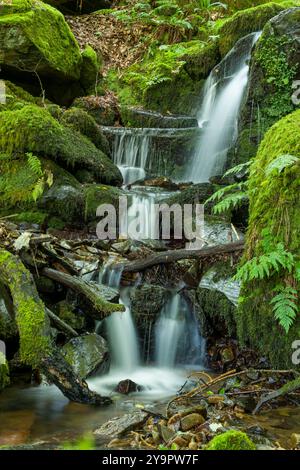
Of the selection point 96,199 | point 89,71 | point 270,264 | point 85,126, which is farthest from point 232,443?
point 89,71

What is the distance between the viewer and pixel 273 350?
4270mm

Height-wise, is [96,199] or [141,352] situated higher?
[96,199]

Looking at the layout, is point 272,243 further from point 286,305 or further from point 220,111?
point 220,111

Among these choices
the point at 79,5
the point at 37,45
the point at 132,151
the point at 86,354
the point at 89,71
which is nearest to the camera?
the point at 86,354

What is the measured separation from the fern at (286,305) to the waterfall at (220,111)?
19.6 feet

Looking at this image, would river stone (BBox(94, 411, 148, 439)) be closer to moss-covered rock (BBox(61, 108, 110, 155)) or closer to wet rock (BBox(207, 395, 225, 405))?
wet rock (BBox(207, 395, 225, 405))

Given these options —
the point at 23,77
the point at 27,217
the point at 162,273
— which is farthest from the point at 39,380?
the point at 23,77

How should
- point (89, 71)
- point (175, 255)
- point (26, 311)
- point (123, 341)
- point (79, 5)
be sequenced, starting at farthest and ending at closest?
point (79, 5) < point (89, 71) < point (175, 255) < point (123, 341) < point (26, 311)

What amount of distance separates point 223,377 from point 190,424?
0.95 metres

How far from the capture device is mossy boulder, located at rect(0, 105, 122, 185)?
8484mm

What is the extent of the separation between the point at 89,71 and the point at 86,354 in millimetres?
10441

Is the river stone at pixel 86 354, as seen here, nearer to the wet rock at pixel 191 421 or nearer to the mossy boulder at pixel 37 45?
the wet rock at pixel 191 421

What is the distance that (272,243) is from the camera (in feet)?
14.0

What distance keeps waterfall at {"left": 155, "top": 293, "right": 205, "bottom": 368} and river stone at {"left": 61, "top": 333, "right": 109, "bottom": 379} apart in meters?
0.94
